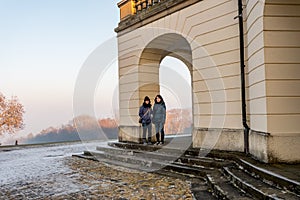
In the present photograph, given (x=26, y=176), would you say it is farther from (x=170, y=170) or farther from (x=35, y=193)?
(x=170, y=170)

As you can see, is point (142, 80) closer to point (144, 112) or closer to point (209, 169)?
point (144, 112)

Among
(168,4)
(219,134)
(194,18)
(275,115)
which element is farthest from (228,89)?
(168,4)

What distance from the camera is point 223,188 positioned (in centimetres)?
493

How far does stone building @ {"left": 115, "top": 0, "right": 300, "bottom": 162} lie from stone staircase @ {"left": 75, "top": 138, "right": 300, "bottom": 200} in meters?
0.46

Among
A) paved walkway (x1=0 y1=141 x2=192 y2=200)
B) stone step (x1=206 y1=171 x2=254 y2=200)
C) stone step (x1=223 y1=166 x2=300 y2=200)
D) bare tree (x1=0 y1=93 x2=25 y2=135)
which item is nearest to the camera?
stone step (x1=223 y1=166 x2=300 y2=200)

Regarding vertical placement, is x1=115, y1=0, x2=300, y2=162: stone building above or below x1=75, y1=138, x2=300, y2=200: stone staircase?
above

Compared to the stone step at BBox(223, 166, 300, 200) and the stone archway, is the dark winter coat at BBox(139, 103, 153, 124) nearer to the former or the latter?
the stone archway

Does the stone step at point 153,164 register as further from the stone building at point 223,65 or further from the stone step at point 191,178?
the stone building at point 223,65

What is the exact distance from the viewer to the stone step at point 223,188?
4461mm

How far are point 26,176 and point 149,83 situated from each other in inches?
203

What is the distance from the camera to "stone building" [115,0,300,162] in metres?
5.61

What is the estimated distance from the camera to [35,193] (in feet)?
18.5

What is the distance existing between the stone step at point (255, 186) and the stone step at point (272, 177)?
0.07m

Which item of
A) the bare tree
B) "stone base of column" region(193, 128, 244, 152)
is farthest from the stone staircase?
the bare tree
